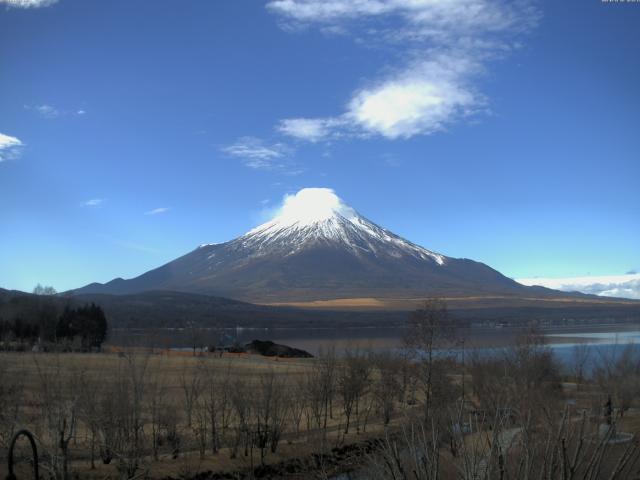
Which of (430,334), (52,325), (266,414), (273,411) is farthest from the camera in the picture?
(52,325)

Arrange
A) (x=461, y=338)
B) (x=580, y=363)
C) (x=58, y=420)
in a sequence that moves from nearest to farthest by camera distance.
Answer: (x=58, y=420)
(x=461, y=338)
(x=580, y=363)

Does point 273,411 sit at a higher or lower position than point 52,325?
lower

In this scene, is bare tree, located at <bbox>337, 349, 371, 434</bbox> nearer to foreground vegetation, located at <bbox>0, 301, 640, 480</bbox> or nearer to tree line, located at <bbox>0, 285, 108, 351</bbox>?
foreground vegetation, located at <bbox>0, 301, 640, 480</bbox>

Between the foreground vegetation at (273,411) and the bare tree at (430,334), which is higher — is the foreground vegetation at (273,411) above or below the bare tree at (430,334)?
below

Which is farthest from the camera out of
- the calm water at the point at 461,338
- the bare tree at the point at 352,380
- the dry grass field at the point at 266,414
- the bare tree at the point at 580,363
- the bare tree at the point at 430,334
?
the calm water at the point at 461,338

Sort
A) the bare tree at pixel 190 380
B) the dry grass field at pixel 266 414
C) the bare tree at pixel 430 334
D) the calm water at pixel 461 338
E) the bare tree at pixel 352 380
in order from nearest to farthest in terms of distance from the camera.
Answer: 1. the dry grass field at pixel 266 414
2. the bare tree at pixel 430 334
3. the bare tree at pixel 190 380
4. the bare tree at pixel 352 380
5. the calm water at pixel 461 338

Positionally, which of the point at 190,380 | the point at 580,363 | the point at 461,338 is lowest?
the point at 190,380

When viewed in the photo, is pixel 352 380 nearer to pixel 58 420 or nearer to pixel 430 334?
pixel 430 334

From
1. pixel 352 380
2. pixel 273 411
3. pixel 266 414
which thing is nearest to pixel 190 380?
pixel 352 380

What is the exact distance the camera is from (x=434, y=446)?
584 centimetres

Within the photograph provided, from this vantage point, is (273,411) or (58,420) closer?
(58,420)

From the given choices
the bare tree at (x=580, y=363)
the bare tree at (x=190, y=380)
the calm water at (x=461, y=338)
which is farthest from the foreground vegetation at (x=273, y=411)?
the calm water at (x=461, y=338)

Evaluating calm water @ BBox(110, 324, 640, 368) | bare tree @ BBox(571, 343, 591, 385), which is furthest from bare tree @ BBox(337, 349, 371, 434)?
bare tree @ BBox(571, 343, 591, 385)

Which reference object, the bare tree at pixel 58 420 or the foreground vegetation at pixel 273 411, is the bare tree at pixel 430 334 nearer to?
the foreground vegetation at pixel 273 411
